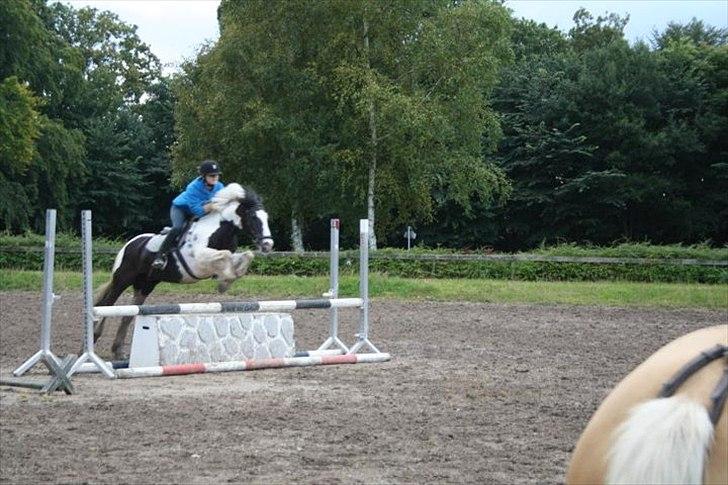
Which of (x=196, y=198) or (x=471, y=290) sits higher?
(x=196, y=198)

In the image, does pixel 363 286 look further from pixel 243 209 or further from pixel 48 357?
pixel 48 357

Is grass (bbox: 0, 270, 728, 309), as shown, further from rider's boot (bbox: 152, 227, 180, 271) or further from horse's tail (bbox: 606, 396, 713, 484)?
horse's tail (bbox: 606, 396, 713, 484)

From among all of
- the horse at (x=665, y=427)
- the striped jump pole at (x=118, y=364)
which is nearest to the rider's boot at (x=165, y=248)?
the striped jump pole at (x=118, y=364)

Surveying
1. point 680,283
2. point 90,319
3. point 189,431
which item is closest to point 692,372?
point 189,431

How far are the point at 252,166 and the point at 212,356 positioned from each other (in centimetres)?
2806

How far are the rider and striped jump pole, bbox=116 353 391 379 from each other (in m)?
1.24

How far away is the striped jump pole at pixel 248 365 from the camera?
33.0 feet

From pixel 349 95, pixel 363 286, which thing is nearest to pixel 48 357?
pixel 363 286

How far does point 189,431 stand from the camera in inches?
284

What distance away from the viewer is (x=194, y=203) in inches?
432

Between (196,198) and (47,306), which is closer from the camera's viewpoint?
(47,306)

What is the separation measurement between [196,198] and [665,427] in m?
9.23

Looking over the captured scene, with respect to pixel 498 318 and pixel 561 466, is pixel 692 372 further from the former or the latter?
pixel 498 318

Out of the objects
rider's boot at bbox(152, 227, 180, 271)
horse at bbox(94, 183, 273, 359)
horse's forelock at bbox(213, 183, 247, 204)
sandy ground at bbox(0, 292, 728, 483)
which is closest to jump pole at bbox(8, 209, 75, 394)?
sandy ground at bbox(0, 292, 728, 483)
